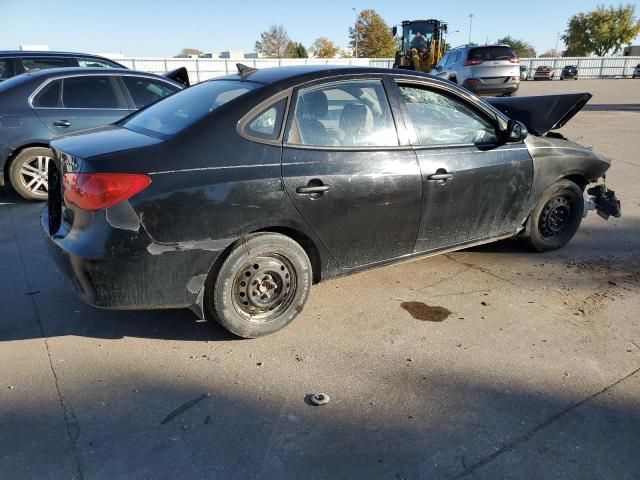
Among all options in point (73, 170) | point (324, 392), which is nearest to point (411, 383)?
point (324, 392)

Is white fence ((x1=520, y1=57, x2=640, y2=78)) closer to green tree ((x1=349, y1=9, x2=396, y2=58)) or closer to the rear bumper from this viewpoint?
green tree ((x1=349, y1=9, x2=396, y2=58))

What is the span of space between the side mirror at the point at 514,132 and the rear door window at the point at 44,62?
24.3ft

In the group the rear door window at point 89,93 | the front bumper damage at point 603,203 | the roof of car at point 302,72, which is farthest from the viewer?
the rear door window at point 89,93

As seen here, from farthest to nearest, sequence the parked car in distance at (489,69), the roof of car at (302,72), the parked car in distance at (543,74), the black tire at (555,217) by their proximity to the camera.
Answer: the parked car in distance at (543,74) → the parked car in distance at (489,69) → the black tire at (555,217) → the roof of car at (302,72)

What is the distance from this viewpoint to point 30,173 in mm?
6316

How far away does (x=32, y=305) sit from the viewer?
3760 mm

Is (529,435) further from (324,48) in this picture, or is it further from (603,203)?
(324,48)

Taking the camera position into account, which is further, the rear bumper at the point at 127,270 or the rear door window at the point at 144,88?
the rear door window at the point at 144,88

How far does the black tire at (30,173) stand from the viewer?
244 inches

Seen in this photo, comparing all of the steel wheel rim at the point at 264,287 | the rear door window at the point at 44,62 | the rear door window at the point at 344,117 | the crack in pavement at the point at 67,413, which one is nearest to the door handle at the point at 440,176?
the rear door window at the point at 344,117

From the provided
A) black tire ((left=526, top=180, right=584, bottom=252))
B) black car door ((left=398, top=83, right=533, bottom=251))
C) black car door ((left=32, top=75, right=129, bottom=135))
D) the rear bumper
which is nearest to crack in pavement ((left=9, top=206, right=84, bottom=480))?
the rear bumper

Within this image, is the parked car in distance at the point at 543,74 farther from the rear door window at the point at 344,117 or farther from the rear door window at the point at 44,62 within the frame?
the rear door window at the point at 344,117

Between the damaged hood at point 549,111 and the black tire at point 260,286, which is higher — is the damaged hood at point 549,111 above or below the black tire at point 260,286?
above

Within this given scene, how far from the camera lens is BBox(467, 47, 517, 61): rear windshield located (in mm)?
17219
